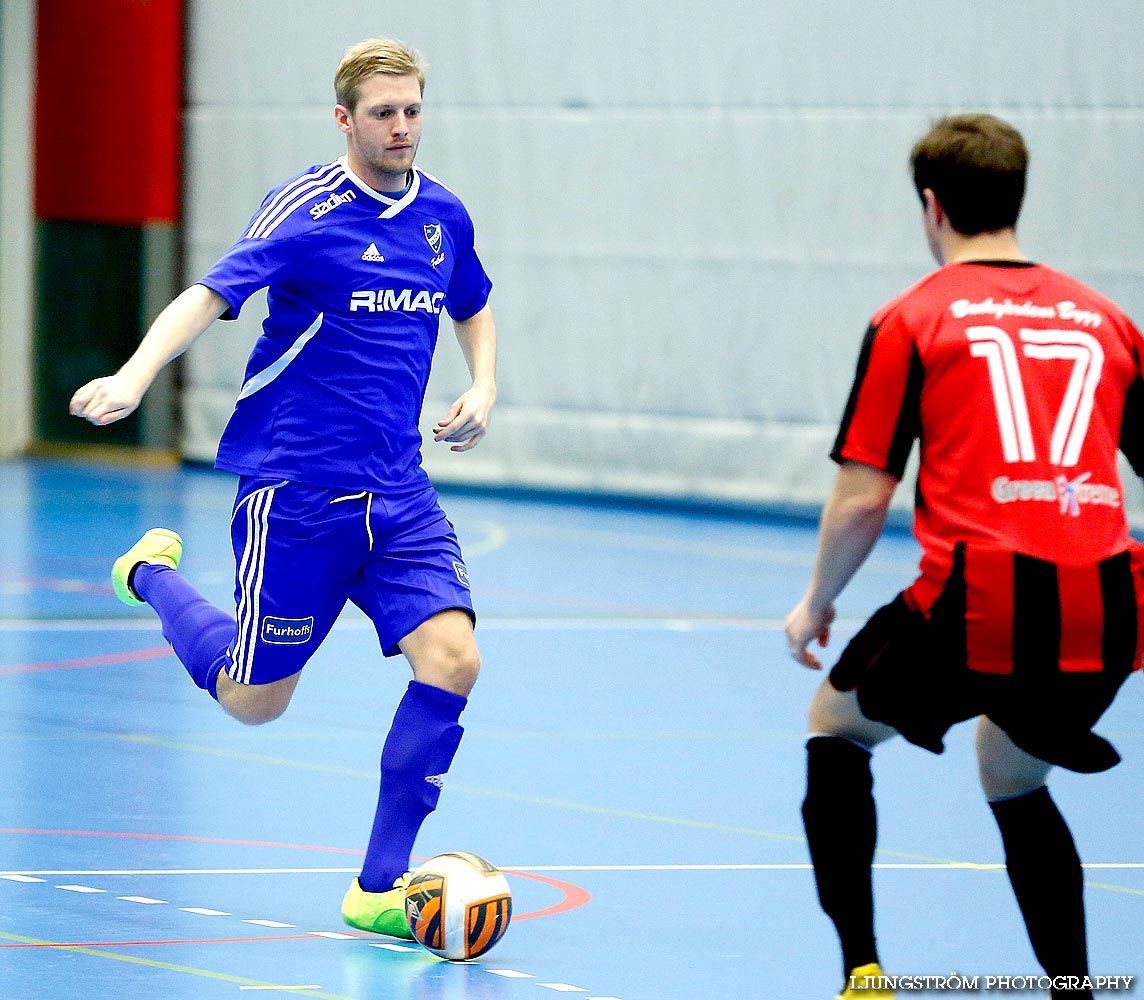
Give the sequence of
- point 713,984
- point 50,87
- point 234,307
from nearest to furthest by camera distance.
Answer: point 713,984
point 234,307
point 50,87

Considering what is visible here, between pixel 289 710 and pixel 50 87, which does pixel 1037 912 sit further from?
pixel 50 87

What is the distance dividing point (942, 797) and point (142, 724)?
2586 mm

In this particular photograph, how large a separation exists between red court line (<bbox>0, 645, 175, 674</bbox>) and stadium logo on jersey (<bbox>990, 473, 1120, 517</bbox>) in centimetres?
527

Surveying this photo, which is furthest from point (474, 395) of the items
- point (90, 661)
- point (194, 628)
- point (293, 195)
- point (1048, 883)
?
point (90, 661)

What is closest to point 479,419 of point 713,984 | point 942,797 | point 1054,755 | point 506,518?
point 713,984

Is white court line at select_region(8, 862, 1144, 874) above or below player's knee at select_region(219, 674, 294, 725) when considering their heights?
below

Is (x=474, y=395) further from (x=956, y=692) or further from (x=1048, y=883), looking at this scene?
(x=1048, y=883)

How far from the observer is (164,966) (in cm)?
427

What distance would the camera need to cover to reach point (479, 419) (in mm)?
4844

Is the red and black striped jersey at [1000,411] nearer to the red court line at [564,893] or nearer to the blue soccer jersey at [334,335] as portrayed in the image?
the blue soccer jersey at [334,335]

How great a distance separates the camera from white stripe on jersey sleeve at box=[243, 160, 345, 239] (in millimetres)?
4746

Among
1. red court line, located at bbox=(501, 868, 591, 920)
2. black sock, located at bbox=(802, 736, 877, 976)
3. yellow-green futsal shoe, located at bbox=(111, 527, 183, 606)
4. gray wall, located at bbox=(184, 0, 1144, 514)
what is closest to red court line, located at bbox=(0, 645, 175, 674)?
yellow-green futsal shoe, located at bbox=(111, 527, 183, 606)

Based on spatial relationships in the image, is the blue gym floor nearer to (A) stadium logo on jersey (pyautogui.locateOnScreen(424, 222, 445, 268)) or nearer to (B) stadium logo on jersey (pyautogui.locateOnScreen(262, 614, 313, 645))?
(B) stadium logo on jersey (pyautogui.locateOnScreen(262, 614, 313, 645))

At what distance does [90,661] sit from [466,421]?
156 inches
